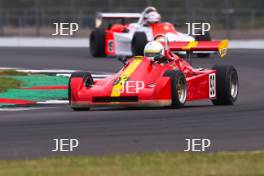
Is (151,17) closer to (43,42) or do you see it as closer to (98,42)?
(98,42)

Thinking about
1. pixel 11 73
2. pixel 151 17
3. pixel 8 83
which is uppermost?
pixel 151 17

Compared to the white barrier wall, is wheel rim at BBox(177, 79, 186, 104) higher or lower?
higher

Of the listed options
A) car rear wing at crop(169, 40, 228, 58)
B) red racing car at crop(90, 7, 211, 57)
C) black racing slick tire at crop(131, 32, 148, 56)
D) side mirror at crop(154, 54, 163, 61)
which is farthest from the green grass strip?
red racing car at crop(90, 7, 211, 57)

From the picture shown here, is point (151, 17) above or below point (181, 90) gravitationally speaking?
below

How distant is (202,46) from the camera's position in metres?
18.5

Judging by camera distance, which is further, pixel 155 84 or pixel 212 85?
pixel 212 85

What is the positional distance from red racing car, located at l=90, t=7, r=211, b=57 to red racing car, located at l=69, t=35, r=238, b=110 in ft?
39.2

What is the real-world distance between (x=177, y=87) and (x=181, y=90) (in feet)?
1.07

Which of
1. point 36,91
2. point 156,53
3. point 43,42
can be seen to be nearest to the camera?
point 156,53

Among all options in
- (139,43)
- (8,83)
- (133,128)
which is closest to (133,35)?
(139,43)

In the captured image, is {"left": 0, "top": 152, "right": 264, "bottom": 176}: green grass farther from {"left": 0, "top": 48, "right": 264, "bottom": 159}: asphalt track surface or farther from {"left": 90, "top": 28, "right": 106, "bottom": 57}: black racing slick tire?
{"left": 90, "top": 28, "right": 106, "bottom": 57}: black racing slick tire

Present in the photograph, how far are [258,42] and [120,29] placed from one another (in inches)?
386

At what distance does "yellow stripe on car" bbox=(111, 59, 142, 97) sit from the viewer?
16312 millimetres

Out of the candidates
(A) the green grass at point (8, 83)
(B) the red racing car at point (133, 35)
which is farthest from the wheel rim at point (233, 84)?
(B) the red racing car at point (133, 35)
